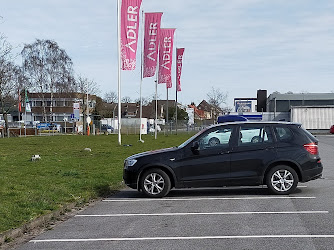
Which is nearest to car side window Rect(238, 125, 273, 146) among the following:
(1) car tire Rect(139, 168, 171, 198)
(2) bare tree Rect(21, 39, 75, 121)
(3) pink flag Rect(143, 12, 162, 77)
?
(1) car tire Rect(139, 168, 171, 198)

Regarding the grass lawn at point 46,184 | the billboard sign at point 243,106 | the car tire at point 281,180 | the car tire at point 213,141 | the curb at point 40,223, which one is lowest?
the curb at point 40,223

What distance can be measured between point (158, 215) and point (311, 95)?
9021 cm

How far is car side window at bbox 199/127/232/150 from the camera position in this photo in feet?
35.6

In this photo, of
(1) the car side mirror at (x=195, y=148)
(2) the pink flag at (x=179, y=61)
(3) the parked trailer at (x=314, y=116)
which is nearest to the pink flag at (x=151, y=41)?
(2) the pink flag at (x=179, y=61)

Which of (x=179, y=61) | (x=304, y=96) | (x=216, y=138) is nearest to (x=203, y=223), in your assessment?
(x=216, y=138)

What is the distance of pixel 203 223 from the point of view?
787 cm

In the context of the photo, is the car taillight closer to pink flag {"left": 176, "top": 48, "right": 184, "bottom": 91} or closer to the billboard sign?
pink flag {"left": 176, "top": 48, "right": 184, "bottom": 91}

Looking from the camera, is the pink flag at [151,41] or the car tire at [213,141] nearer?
the car tire at [213,141]

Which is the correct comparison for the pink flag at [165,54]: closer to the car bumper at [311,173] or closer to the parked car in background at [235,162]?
the parked car in background at [235,162]

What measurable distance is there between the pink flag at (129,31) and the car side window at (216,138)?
1571cm

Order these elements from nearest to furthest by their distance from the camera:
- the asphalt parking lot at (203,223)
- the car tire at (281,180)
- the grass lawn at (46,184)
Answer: the asphalt parking lot at (203,223), the grass lawn at (46,184), the car tire at (281,180)

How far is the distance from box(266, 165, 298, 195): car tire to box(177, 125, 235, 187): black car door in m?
0.93

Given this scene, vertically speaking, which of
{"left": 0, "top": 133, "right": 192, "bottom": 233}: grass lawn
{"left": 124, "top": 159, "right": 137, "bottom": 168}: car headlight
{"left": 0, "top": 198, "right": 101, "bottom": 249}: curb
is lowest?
{"left": 0, "top": 198, "right": 101, "bottom": 249}: curb

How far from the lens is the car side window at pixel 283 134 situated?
10906mm
